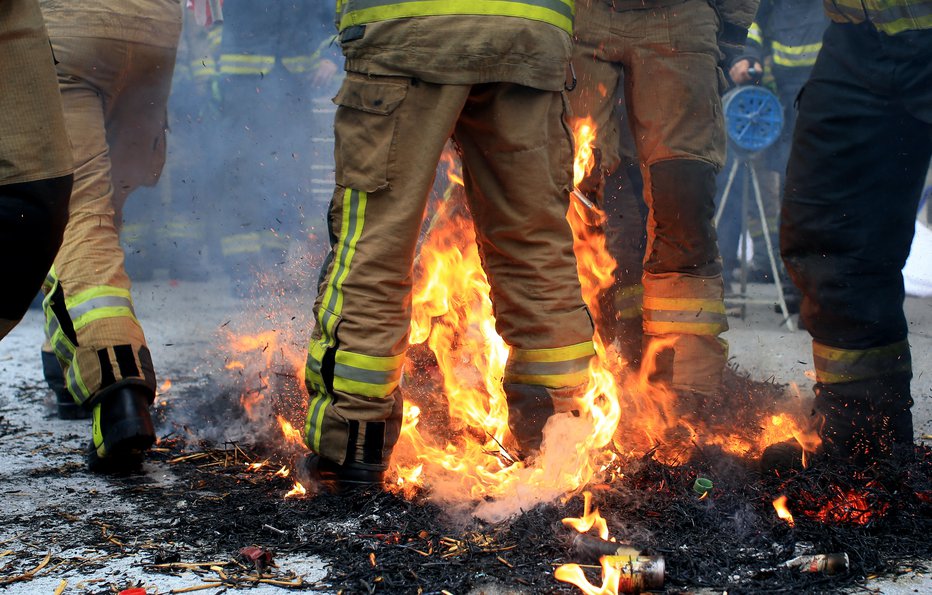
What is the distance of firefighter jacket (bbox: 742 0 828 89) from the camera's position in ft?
22.2

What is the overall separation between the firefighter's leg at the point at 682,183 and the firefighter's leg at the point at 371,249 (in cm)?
128

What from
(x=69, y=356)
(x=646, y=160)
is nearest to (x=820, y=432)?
(x=646, y=160)

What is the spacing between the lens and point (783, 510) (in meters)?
2.46

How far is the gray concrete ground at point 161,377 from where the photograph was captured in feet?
7.40

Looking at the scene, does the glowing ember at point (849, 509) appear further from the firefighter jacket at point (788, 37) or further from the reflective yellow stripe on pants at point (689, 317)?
the firefighter jacket at point (788, 37)

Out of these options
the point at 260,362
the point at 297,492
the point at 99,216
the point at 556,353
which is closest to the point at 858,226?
the point at 556,353

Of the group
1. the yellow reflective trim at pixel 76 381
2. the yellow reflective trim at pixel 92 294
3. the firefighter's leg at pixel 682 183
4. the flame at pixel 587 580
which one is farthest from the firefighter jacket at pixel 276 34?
the flame at pixel 587 580

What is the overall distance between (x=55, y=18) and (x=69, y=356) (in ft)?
4.50

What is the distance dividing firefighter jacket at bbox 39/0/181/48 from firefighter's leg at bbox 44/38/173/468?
0.04m

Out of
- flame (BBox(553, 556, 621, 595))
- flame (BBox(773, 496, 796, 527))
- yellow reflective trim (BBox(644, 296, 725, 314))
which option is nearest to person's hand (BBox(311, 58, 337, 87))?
yellow reflective trim (BBox(644, 296, 725, 314))

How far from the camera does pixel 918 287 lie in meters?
6.30

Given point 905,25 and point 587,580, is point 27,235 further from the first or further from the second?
point 905,25

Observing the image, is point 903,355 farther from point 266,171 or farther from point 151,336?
point 266,171

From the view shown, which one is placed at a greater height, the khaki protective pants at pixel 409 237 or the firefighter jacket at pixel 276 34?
the firefighter jacket at pixel 276 34
